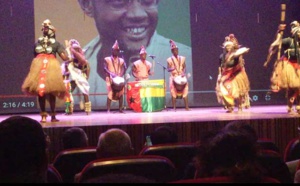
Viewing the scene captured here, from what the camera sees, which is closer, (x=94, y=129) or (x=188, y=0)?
(x=94, y=129)

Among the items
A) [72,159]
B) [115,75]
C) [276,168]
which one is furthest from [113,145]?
[115,75]

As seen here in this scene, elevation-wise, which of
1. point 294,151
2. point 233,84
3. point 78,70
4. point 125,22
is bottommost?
point 294,151

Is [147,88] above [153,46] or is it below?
below

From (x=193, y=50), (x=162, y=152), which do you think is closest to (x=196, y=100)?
(x=193, y=50)

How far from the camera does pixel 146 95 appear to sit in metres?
9.23

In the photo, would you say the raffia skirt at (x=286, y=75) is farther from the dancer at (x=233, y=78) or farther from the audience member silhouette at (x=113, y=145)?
the audience member silhouette at (x=113, y=145)

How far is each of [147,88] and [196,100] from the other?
2.54m

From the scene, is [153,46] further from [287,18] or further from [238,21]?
[287,18]

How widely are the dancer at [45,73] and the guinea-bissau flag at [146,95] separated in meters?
3.03

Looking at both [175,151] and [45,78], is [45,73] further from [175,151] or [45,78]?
[175,151]

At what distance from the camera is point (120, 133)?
8.59 feet

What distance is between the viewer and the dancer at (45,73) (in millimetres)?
6141

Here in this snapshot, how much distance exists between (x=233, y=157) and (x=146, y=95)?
7599 millimetres

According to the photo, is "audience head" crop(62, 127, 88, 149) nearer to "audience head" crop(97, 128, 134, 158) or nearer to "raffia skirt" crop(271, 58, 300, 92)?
"audience head" crop(97, 128, 134, 158)
